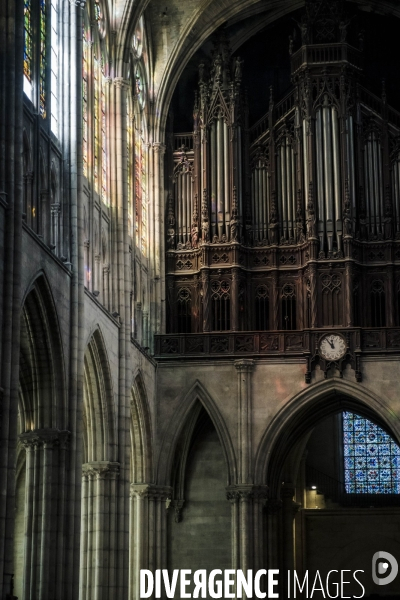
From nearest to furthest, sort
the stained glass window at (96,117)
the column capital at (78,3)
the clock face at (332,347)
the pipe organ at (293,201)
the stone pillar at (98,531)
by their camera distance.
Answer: the column capital at (78,3), the stone pillar at (98,531), the stained glass window at (96,117), the clock face at (332,347), the pipe organ at (293,201)

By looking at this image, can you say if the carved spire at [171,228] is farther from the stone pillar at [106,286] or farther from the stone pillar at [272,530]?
the stone pillar at [272,530]

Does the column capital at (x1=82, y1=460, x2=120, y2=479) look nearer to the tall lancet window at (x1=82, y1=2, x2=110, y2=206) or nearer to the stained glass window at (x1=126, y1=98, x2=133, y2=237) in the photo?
the tall lancet window at (x1=82, y1=2, x2=110, y2=206)

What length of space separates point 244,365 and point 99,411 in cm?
752

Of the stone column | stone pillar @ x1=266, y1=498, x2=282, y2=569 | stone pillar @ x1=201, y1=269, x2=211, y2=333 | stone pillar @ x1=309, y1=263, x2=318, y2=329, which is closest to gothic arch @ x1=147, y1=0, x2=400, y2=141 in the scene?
the stone column

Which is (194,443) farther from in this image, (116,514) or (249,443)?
(116,514)

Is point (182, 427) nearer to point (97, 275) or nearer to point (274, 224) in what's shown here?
point (274, 224)

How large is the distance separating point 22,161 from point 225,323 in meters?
15.9

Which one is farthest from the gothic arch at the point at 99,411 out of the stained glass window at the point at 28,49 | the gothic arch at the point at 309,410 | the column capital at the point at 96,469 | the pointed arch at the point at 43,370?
the stained glass window at the point at 28,49

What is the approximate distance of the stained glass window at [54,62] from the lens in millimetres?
32406

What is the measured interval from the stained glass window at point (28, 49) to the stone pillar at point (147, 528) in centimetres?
1617

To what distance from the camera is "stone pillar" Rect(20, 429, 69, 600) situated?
2955cm

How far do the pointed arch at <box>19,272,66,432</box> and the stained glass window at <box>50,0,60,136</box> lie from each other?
502 centimetres

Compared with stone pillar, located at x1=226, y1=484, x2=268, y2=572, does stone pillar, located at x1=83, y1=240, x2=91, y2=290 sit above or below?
above

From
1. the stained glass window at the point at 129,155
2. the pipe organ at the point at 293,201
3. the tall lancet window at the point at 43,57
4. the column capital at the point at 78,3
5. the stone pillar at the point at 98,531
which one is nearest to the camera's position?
the tall lancet window at the point at 43,57
